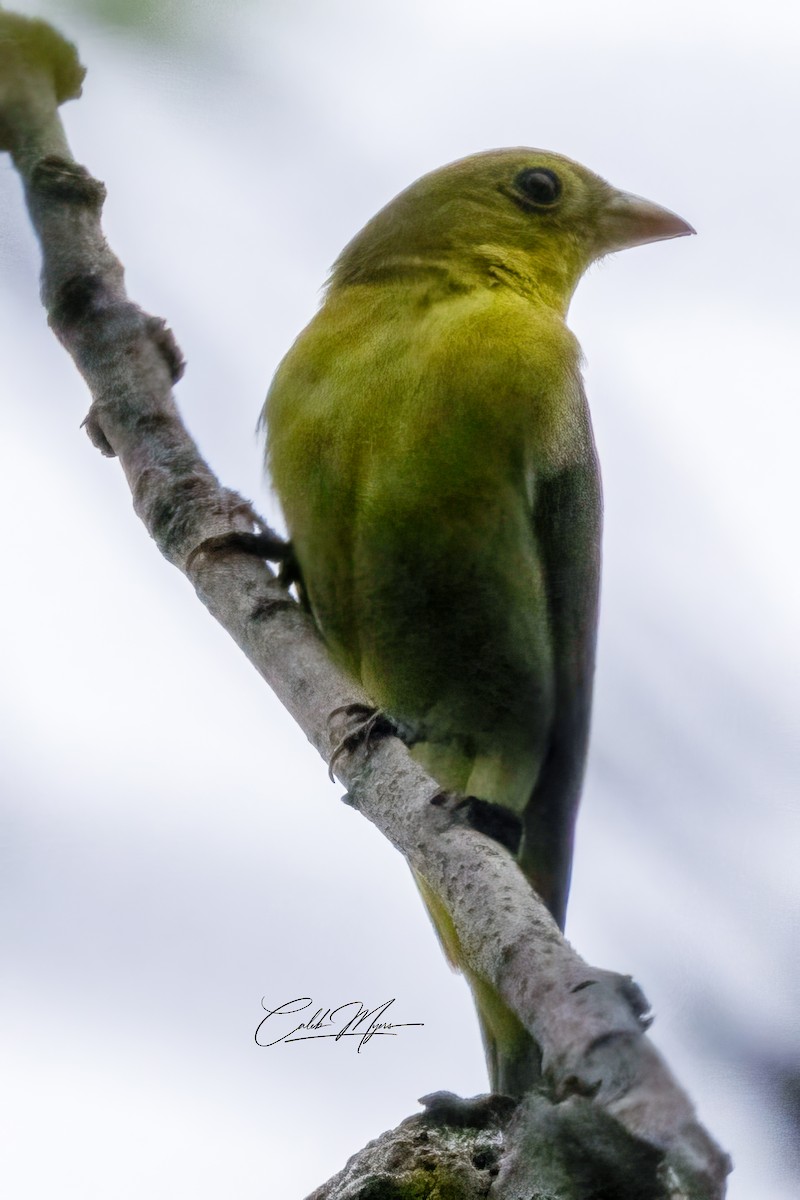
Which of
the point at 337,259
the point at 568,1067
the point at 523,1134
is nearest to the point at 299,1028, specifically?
the point at 523,1134

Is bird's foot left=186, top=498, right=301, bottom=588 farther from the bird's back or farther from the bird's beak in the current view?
the bird's beak

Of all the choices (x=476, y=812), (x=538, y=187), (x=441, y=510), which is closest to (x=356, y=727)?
(x=476, y=812)

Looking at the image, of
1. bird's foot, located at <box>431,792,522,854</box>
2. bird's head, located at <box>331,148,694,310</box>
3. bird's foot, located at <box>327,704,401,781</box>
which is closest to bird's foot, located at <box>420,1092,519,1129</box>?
bird's foot, located at <box>431,792,522,854</box>

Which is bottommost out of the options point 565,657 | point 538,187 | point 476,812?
point 476,812

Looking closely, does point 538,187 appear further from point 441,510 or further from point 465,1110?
point 465,1110

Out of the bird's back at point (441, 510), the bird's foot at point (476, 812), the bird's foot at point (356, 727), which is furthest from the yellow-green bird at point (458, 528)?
the bird's foot at point (476, 812)
